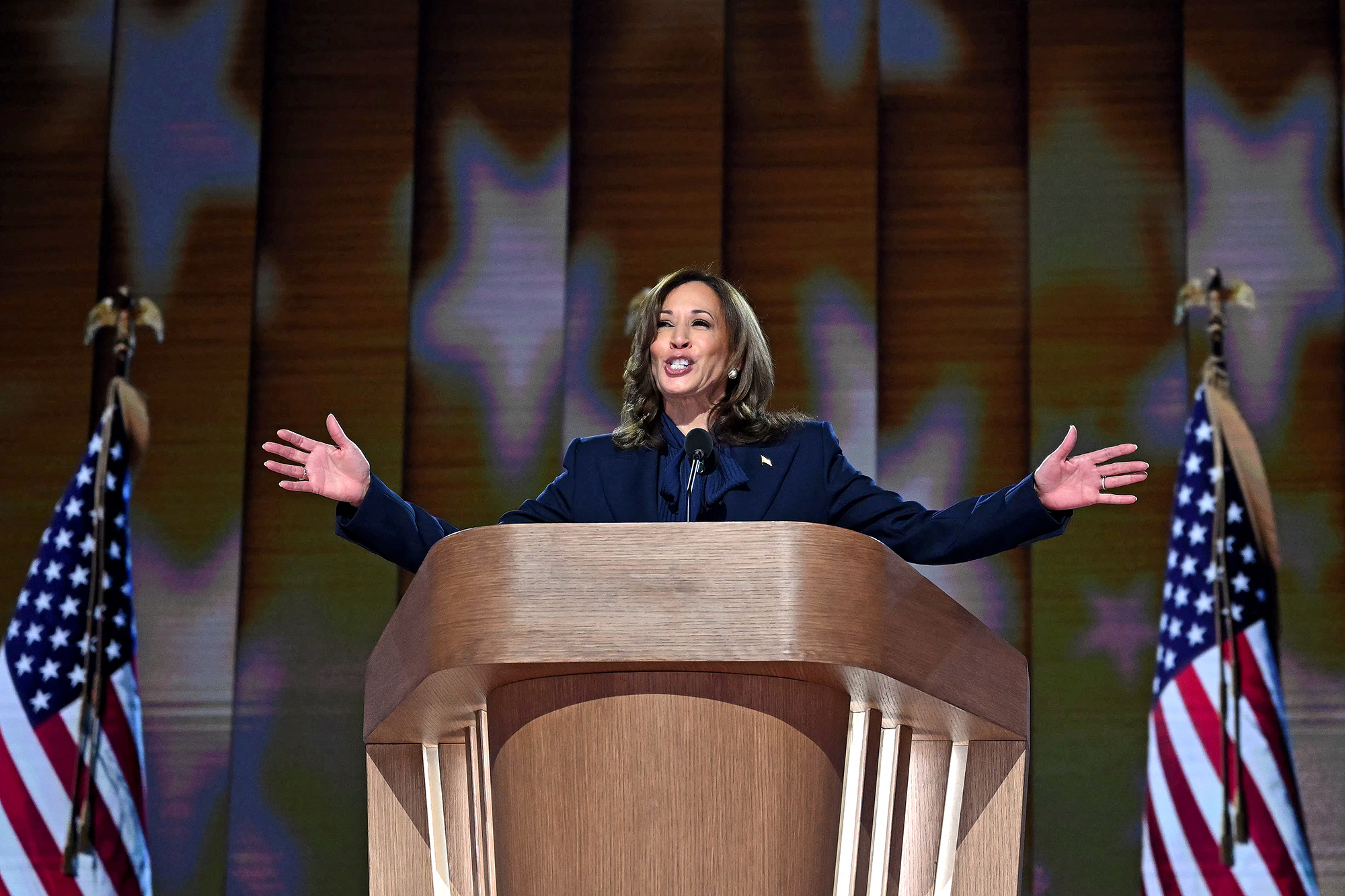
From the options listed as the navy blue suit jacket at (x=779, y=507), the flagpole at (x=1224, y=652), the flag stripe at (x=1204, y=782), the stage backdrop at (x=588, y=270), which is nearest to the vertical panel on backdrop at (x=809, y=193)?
the stage backdrop at (x=588, y=270)

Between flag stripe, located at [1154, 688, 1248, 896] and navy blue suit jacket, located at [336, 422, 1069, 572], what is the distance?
2209 mm

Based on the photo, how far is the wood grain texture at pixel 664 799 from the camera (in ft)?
4.61

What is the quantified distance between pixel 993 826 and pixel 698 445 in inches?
21.6

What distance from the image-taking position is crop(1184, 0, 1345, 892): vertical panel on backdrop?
4.45 metres

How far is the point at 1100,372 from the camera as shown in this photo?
4.71 metres

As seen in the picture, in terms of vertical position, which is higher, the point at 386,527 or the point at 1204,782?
the point at 386,527

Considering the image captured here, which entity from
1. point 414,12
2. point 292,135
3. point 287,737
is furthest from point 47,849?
point 414,12

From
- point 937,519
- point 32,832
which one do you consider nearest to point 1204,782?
point 937,519

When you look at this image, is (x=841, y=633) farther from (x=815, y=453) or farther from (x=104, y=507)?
(x=104, y=507)

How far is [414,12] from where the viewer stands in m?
5.12

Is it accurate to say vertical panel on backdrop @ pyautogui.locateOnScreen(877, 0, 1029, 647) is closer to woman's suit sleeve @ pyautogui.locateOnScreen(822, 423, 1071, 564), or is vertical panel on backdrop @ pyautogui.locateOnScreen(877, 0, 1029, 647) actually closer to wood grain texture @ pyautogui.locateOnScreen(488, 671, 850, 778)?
woman's suit sleeve @ pyautogui.locateOnScreen(822, 423, 1071, 564)

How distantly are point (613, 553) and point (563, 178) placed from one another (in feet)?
12.4

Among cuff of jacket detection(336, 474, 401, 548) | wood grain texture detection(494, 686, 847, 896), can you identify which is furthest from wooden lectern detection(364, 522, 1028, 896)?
cuff of jacket detection(336, 474, 401, 548)

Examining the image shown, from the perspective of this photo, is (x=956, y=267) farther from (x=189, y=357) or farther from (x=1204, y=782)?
(x=189, y=357)
